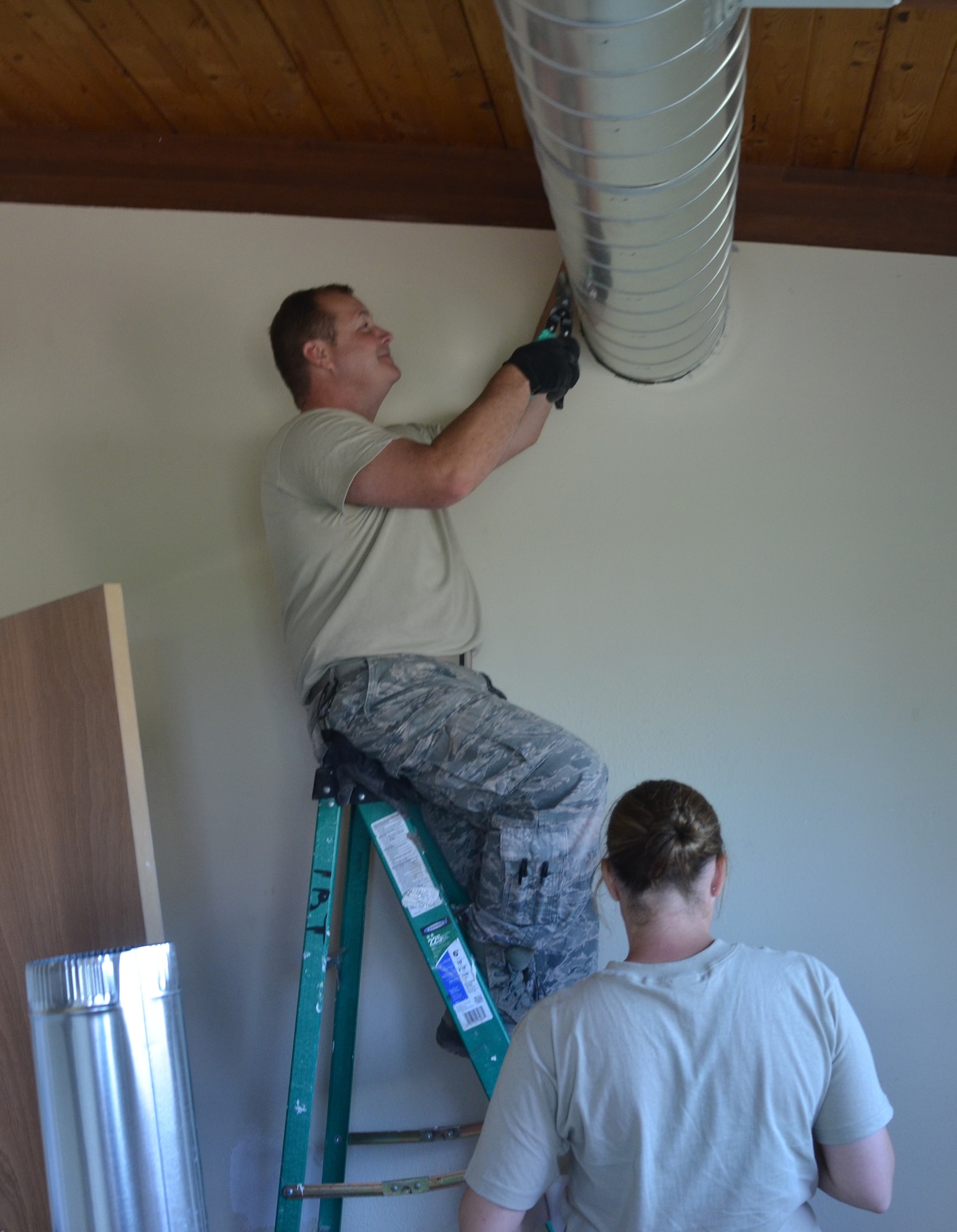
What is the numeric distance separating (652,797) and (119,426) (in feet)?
5.28

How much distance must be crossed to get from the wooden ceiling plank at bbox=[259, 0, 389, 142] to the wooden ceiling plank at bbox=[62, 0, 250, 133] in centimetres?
22

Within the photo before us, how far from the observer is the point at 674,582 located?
2.15 m

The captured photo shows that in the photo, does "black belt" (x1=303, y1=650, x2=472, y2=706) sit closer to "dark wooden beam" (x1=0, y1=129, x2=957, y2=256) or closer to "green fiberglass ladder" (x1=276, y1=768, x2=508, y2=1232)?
"green fiberglass ladder" (x1=276, y1=768, x2=508, y2=1232)

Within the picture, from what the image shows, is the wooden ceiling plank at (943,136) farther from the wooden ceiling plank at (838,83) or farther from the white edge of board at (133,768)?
the white edge of board at (133,768)

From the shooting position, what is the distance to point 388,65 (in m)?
2.04

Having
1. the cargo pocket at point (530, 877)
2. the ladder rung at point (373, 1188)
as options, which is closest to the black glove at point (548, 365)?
the cargo pocket at point (530, 877)

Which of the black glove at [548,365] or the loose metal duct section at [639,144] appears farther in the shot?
the black glove at [548,365]

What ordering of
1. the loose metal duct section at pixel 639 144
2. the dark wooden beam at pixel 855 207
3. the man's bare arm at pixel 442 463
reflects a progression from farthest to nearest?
the dark wooden beam at pixel 855 207
the man's bare arm at pixel 442 463
the loose metal duct section at pixel 639 144

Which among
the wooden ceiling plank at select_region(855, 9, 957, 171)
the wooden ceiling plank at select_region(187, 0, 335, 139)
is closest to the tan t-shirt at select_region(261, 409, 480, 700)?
the wooden ceiling plank at select_region(187, 0, 335, 139)

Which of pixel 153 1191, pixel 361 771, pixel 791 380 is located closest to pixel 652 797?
pixel 361 771

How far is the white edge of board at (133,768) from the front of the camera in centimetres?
168

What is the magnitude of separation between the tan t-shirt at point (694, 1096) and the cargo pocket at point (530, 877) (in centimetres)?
42

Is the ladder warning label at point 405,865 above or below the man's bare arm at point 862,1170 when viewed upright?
above

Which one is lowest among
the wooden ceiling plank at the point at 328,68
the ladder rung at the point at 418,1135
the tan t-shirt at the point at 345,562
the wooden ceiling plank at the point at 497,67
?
the ladder rung at the point at 418,1135
